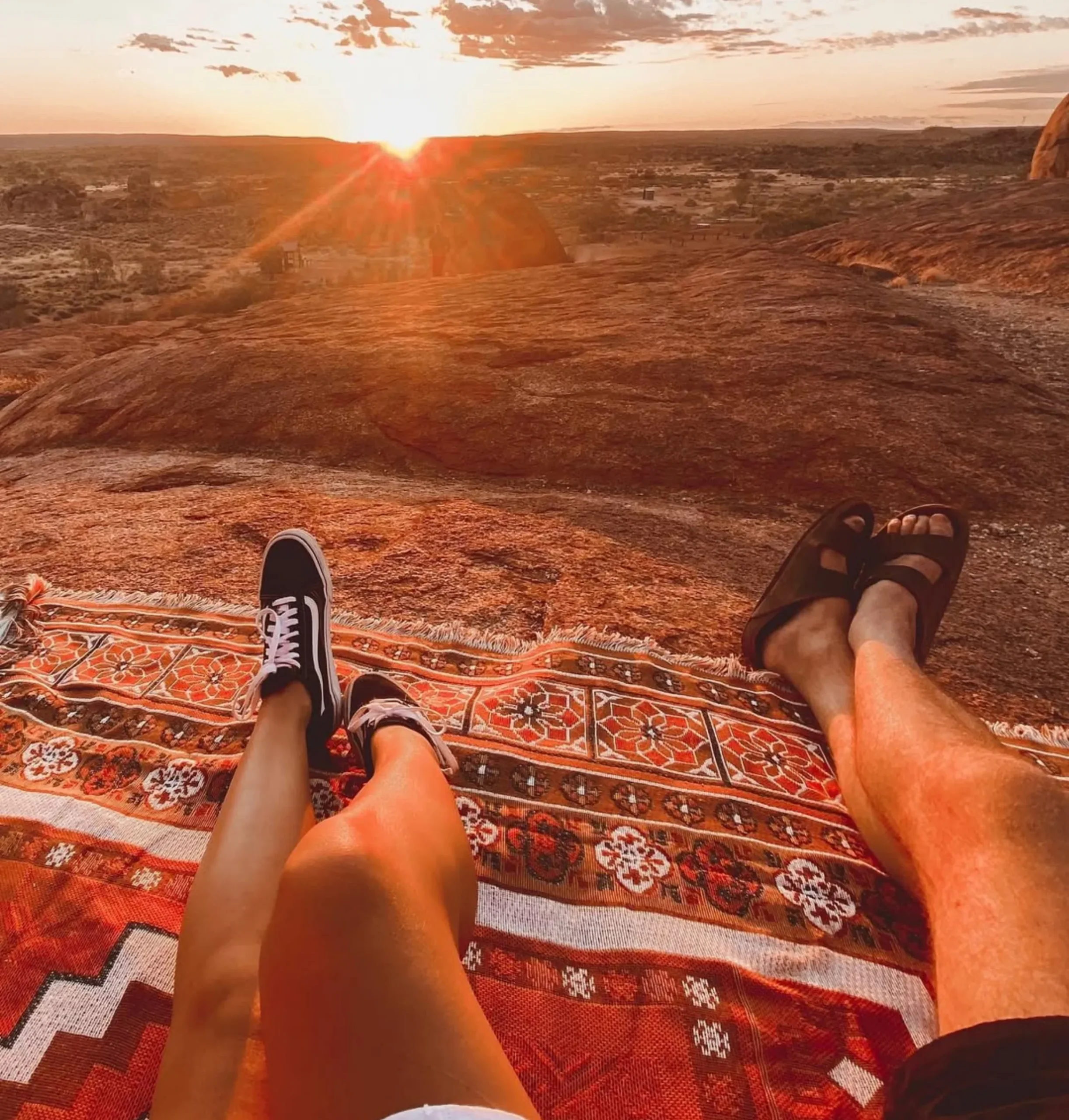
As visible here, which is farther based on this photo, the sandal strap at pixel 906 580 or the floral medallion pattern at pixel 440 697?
the sandal strap at pixel 906 580

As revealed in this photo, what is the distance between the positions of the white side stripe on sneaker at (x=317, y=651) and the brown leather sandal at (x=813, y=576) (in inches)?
48.3

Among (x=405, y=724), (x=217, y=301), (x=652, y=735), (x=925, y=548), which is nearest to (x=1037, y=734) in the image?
(x=925, y=548)

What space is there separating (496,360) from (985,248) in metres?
5.21

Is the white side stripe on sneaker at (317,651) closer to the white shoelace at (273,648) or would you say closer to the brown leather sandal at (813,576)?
the white shoelace at (273,648)

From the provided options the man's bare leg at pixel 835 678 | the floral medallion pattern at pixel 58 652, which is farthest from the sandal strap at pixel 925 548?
the floral medallion pattern at pixel 58 652

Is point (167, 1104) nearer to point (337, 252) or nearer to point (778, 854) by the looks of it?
point (778, 854)

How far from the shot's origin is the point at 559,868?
153cm

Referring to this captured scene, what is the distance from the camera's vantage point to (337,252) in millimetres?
24797

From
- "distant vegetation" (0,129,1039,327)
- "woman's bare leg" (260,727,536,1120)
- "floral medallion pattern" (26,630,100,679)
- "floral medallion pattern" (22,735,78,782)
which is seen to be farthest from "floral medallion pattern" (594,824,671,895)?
"distant vegetation" (0,129,1039,327)

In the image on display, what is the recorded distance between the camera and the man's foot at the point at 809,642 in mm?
2023

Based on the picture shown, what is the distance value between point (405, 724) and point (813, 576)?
130 cm

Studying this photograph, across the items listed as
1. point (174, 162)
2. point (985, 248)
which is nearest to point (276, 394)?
point (985, 248)

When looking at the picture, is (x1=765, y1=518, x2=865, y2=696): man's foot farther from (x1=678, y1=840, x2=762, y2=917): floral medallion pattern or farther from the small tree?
the small tree

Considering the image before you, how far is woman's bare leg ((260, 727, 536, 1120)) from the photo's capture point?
0.86 meters
